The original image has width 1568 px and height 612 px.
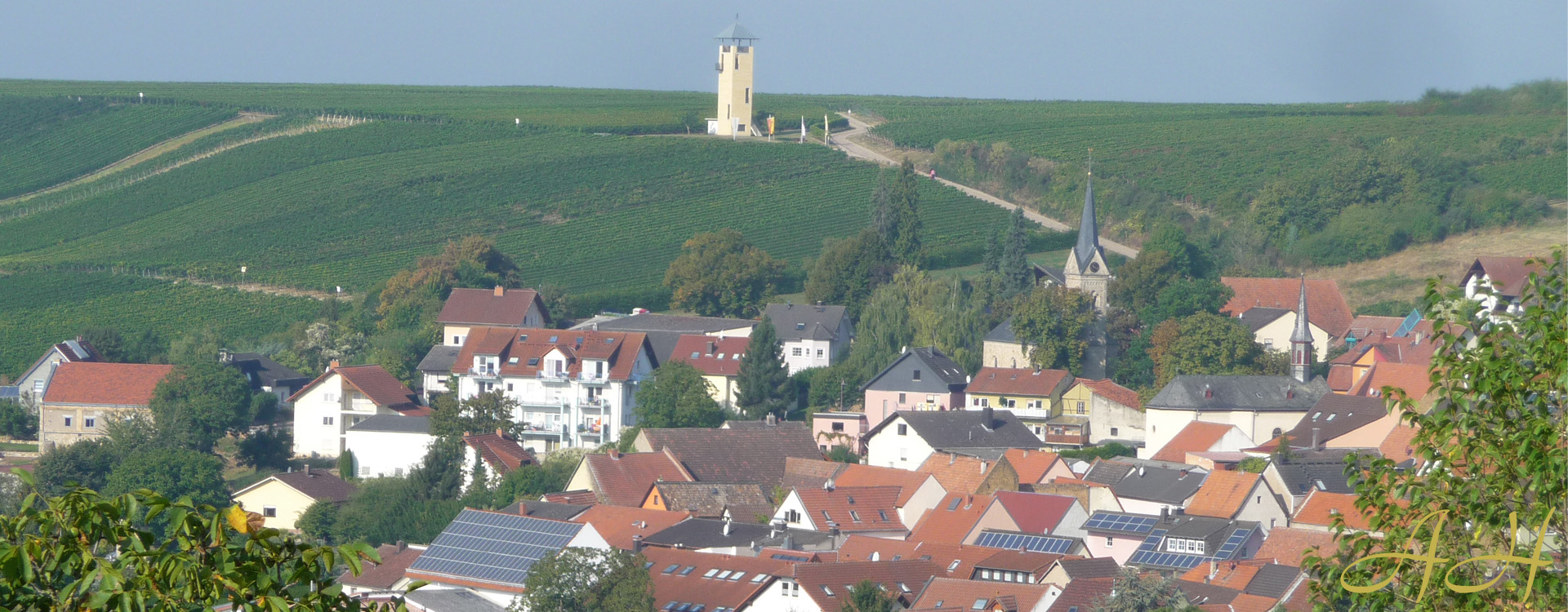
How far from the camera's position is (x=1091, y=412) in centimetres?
5309

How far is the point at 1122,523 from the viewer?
129 ft

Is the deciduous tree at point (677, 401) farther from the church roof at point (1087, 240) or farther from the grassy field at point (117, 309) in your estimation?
the grassy field at point (117, 309)

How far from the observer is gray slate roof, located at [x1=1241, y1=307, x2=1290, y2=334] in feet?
194

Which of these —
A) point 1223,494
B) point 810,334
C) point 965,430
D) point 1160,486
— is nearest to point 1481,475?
point 1223,494

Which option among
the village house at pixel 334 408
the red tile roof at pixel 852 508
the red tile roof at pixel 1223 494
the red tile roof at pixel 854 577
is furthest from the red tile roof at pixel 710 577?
the village house at pixel 334 408

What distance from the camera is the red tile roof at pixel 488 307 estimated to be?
203 ft

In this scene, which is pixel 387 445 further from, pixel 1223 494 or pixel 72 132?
pixel 72 132

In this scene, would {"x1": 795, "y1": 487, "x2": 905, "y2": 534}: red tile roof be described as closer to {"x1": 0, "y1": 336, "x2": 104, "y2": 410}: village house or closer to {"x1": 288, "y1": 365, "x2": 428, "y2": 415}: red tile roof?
{"x1": 288, "y1": 365, "x2": 428, "y2": 415}: red tile roof

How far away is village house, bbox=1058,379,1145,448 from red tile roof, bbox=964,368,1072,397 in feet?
2.11

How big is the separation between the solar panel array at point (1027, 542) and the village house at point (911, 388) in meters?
14.8

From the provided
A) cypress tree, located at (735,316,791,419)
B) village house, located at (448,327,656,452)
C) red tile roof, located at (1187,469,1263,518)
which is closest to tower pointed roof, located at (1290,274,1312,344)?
red tile roof, located at (1187,469,1263,518)

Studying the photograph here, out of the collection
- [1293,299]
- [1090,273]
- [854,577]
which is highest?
[1090,273]

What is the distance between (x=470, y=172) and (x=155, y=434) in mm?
44822

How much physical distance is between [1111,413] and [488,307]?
22203 mm
